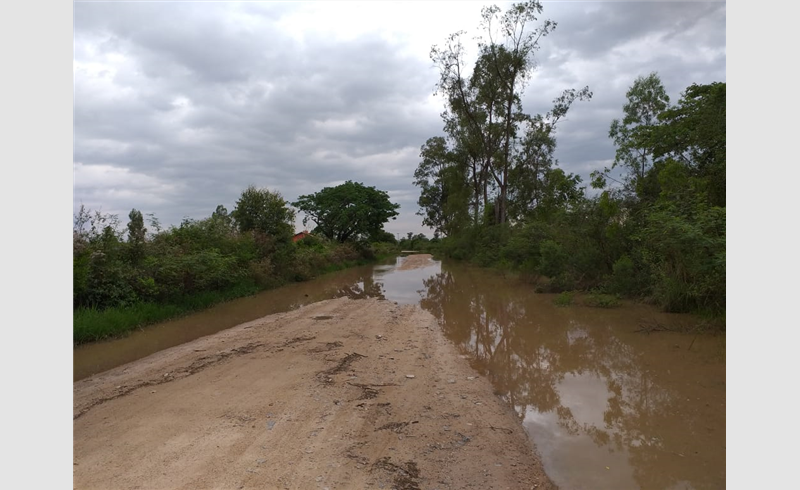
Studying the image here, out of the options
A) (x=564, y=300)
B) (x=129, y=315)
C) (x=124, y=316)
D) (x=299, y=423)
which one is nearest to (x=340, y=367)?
(x=299, y=423)

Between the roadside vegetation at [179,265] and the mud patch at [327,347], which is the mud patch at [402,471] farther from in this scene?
the roadside vegetation at [179,265]

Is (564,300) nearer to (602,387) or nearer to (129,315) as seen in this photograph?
(602,387)

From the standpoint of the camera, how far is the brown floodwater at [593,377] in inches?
161

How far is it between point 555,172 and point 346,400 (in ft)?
96.8

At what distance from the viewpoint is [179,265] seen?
13250 millimetres

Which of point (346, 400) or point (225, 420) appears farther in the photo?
point (346, 400)

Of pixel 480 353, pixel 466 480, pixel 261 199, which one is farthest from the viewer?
pixel 261 199

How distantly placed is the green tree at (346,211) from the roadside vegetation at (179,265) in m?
11.7

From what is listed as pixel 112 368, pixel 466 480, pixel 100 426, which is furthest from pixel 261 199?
pixel 466 480

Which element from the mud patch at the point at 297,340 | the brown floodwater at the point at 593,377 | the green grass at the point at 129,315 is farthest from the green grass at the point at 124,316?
the mud patch at the point at 297,340

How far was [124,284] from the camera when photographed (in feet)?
37.1

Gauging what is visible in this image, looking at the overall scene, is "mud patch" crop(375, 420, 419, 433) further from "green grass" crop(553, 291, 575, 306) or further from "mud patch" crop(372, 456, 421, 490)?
"green grass" crop(553, 291, 575, 306)

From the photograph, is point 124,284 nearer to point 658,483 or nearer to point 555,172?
point 658,483

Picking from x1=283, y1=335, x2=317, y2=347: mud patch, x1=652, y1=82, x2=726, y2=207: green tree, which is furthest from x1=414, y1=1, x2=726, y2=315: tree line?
x1=283, y1=335, x2=317, y2=347: mud patch
